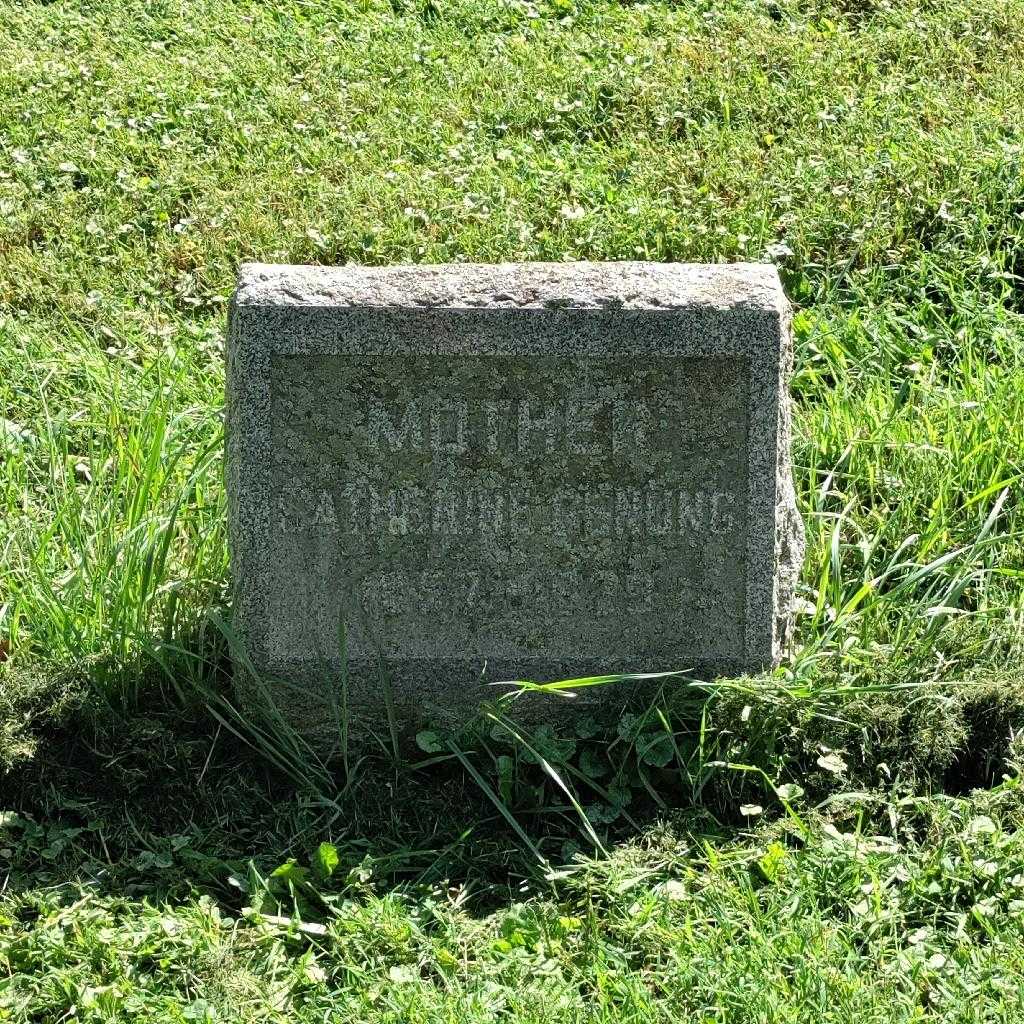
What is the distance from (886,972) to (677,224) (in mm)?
2859

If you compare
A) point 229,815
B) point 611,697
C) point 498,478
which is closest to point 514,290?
point 498,478

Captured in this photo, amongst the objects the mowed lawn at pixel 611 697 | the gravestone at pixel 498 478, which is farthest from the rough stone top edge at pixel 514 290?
the mowed lawn at pixel 611 697

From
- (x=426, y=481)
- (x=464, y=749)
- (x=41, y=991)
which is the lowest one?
(x=41, y=991)

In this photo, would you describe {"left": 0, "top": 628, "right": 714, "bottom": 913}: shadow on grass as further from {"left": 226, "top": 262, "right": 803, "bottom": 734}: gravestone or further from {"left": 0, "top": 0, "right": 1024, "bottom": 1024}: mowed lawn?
{"left": 226, "top": 262, "right": 803, "bottom": 734}: gravestone

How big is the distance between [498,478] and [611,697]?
A: 0.50 m

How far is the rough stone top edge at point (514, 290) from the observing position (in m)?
2.97

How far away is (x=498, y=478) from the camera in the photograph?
3.08 m

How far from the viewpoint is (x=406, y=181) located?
209 inches

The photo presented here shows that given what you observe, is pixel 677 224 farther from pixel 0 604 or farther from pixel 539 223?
pixel 0 604

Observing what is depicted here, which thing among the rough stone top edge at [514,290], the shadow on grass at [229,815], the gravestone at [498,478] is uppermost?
the rough stone top edge at [514,290]

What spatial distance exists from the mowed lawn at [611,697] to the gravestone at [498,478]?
17 centimetres

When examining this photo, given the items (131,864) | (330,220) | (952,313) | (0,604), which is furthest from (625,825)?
(330,220)

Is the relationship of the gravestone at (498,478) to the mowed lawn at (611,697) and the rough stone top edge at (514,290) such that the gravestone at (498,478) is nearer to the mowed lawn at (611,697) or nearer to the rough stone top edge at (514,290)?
the rough stone top edge at (514,290)

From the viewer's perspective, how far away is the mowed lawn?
273cm
